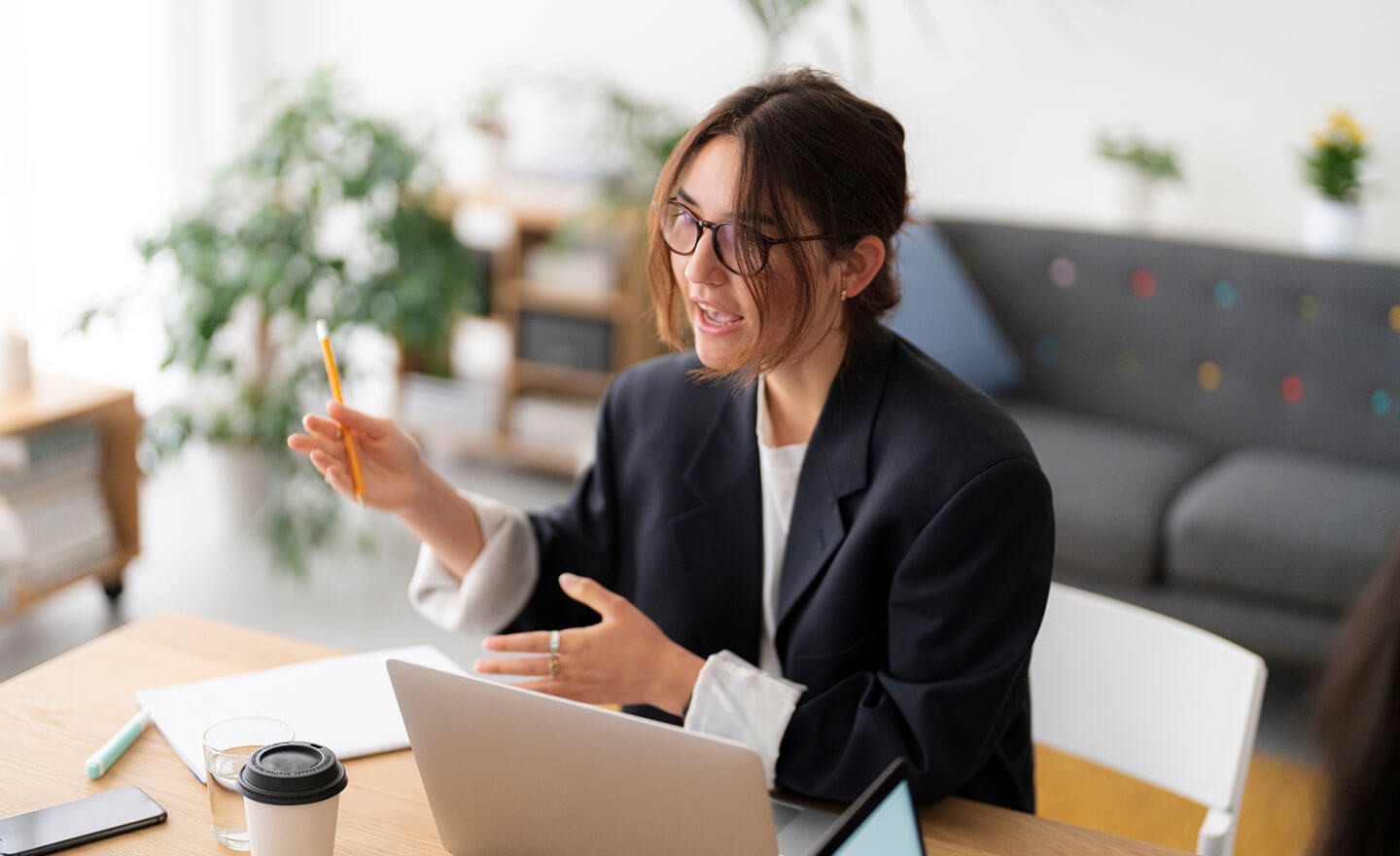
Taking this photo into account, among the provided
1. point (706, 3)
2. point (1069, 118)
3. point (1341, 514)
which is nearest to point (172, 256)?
point (706, 3)

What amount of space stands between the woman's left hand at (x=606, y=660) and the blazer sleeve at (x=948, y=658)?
0.39ft

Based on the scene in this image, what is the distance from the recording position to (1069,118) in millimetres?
3600

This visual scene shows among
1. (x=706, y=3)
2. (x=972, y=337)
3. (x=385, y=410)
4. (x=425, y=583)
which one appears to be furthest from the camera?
(x=385, y=410)

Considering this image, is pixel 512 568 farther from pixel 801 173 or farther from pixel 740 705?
pixel 801 173

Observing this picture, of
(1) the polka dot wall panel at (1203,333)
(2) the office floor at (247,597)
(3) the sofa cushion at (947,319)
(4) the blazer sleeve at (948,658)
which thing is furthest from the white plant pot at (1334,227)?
(4) the blazer sleeve at (948,658)

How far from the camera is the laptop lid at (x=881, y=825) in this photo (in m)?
0.82

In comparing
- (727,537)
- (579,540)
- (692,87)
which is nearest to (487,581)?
(579,540)

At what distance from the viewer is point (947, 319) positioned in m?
3.27

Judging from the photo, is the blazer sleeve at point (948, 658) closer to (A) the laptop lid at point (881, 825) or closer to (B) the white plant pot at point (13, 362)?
(A) the laptop lid at point (881, 825)

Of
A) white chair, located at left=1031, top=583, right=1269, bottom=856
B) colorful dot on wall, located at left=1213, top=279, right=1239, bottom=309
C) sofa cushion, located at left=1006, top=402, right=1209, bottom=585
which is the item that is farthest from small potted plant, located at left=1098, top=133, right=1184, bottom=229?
white chair, located at left=1031, top=583, right=1269, bottom=856

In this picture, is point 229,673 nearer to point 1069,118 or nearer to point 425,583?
point 425,583

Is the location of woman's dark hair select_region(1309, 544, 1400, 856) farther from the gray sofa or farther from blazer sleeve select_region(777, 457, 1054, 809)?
the gray sofa

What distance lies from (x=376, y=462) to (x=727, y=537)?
1.19 ft

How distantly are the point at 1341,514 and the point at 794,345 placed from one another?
5.82ft
